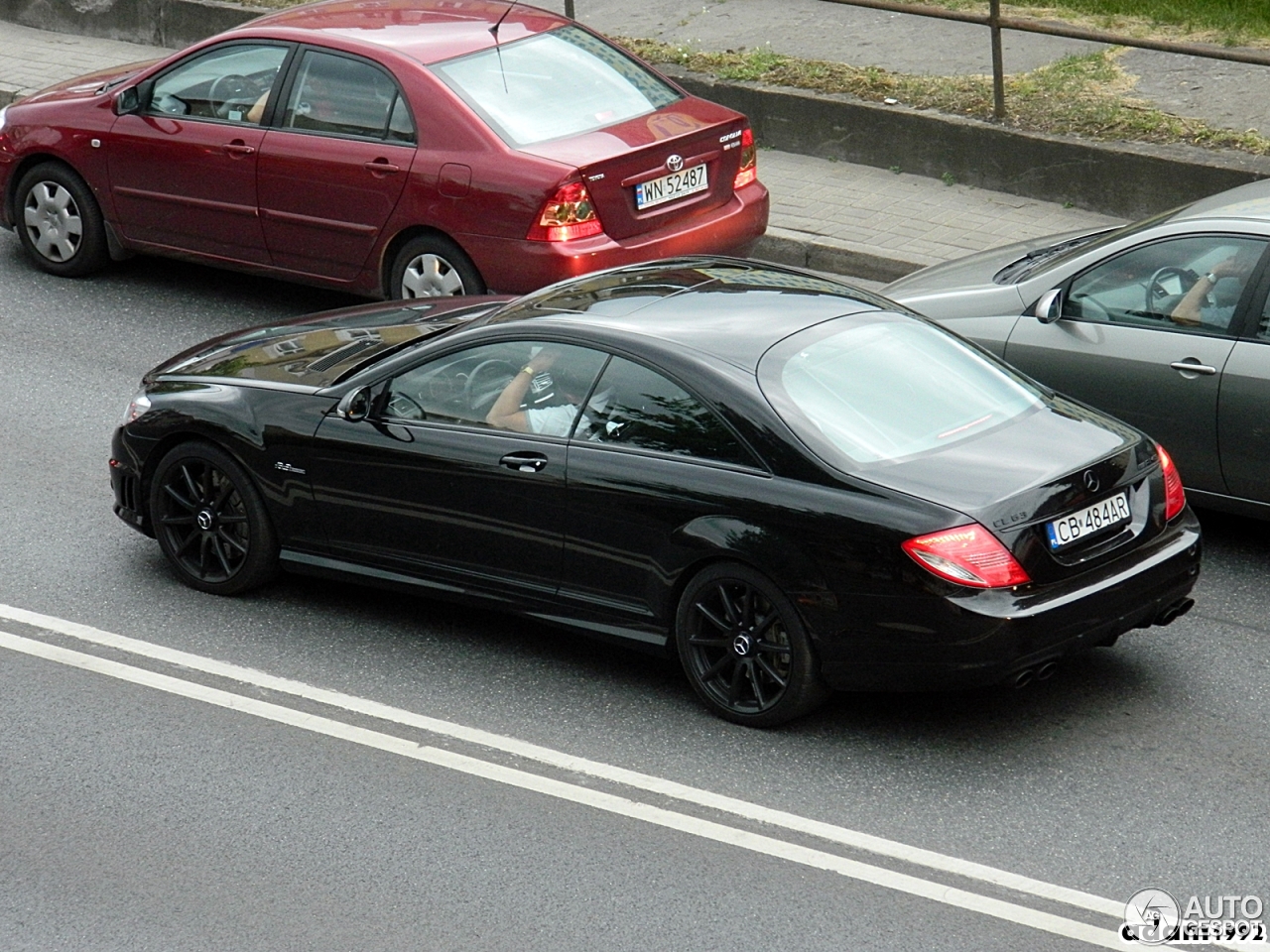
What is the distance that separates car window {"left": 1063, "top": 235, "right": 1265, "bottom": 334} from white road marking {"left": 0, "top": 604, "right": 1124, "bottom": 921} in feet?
10.0

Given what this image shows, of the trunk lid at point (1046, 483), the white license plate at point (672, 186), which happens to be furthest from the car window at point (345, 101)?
the trunk lid at point (1046, 483)

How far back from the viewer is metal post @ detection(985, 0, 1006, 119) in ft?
42.9

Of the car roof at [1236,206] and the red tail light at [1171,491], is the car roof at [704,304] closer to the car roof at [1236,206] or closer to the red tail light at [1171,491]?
the red tail light at [1171,491]

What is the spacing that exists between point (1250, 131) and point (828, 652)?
25.5 feet

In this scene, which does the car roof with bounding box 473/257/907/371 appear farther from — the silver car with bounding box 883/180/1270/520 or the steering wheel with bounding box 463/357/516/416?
the silver car with bounding box 883/180/1270/520

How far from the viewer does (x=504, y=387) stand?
700cm

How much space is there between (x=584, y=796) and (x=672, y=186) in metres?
4.92

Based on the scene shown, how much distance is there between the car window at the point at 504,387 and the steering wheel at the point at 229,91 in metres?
4.26

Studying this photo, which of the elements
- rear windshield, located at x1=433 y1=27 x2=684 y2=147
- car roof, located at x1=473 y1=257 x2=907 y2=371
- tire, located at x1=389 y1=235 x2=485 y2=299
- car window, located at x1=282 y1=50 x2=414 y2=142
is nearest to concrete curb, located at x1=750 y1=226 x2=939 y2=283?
rear windshield, located at x1=433 y1=27 x2=684 y2=147

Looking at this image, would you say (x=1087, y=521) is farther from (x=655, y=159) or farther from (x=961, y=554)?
(x=655, y=159)

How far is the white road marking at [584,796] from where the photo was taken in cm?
547

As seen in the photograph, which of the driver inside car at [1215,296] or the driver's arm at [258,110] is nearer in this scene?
the driver inside car at [1215,296]

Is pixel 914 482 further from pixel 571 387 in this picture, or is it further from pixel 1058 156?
pixel 1058 156
